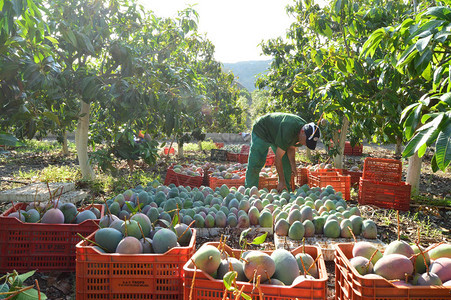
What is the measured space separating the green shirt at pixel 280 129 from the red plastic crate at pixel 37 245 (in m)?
2.97

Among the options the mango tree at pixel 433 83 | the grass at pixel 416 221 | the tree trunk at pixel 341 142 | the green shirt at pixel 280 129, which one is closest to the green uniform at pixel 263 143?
the green shirt at pixel 280 129

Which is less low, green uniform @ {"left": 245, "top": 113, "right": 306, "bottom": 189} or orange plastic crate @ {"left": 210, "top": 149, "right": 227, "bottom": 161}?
green uniform @ {"left": 245, "top": 113, "right": 306, "bottom": 189}

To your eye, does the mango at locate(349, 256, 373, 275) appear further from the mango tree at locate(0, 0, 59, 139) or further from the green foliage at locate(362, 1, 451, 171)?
the mango tree at locate(0, 0, 59, 139)

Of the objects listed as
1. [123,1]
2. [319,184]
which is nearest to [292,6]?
[123,1]

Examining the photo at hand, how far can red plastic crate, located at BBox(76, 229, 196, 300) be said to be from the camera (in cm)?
187

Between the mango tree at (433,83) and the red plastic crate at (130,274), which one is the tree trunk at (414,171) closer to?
the mango tree at (433,83)

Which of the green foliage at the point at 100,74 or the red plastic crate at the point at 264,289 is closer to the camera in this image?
the red plastic crate at the point at 264,289

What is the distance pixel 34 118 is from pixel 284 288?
129 inches

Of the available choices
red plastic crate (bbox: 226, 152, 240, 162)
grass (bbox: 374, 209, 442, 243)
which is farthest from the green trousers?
red plastic crate (bbox: 226, 152, 240, 162)

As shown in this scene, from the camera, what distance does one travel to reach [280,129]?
4.70m

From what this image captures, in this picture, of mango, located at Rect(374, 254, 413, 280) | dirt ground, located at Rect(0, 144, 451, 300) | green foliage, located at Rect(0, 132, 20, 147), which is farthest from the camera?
dirt ground, located at Rect(0, 144, 451, 300)

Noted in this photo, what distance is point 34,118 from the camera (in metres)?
3.57

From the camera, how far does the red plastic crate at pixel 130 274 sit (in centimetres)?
187

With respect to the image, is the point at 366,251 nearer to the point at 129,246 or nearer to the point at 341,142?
the point at 129,246
